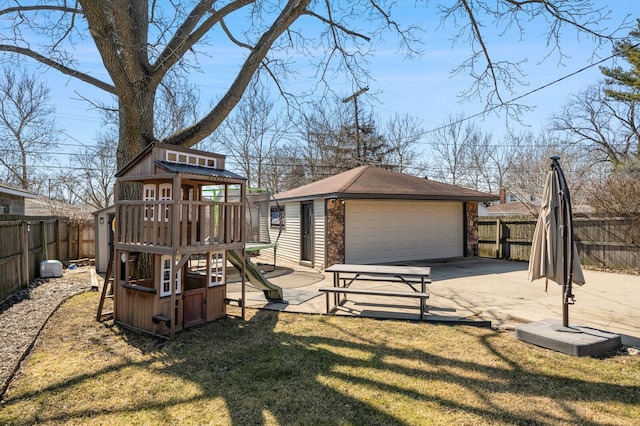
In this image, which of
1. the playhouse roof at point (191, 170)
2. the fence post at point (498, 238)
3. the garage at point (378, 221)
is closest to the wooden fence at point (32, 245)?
the playhouse roof at point (191, 170)

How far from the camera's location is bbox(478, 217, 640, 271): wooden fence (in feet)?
33.8

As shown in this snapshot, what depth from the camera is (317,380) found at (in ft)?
12.0

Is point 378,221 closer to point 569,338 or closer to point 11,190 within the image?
point 569,338

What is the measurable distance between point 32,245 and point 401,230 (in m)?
9.99

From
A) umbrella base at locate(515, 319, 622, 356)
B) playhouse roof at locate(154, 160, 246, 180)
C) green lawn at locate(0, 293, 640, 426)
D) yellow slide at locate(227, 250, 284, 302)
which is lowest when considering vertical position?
green lawn at locate(0, 293, 640, 426)

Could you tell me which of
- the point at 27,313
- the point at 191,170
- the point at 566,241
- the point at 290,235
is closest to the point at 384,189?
the point at 290,235

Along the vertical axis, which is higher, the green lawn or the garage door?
the garage door

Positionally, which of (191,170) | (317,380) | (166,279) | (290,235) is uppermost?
(191,170)

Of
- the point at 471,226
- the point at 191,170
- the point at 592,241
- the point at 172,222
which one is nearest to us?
the point at 172,222

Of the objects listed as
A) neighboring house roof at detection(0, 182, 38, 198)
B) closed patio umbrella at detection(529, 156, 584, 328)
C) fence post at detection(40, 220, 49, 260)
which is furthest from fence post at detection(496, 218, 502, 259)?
neighboring house roof at detection(0, 182, 38, 198)

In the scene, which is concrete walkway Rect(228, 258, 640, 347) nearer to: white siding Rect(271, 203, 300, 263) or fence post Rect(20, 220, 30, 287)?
white siding Rect(271, 203, 300, 263)

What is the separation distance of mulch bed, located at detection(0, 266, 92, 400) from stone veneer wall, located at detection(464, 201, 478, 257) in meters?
11.3

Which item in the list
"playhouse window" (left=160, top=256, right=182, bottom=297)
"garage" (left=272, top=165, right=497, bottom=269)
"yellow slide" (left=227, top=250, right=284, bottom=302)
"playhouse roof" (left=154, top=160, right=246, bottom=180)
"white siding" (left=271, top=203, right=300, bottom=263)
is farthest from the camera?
"white siding" (left=271, top=203, right=300, bottom=263)

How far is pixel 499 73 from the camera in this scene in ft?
26.5
